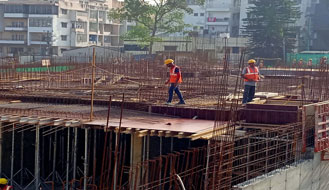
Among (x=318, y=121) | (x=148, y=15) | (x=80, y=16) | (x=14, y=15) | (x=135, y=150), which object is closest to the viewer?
(x=135, y=150)

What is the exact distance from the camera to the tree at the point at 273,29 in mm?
42562

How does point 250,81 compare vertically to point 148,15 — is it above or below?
below

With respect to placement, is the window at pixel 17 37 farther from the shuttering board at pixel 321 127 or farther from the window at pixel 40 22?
the shuttering board at pixel 321 127

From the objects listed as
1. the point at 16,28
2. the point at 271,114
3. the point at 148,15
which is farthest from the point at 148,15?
the point at 271,114

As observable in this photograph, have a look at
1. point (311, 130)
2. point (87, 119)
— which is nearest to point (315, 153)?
point (311, 130)

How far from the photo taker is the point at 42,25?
172 feet

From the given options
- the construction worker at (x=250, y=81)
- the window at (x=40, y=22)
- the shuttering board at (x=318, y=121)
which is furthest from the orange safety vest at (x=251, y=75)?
the window at (x=40, y=22)

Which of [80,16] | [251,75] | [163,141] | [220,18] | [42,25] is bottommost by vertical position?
[163,141]

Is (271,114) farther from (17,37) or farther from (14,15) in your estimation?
(17,37)

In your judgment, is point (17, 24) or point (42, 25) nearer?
point (42, 25)

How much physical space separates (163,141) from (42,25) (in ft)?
142

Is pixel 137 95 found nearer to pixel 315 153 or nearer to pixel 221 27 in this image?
pixel 315 153

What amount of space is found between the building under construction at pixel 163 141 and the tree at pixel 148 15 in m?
25.0

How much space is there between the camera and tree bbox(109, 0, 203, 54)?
40.1m
